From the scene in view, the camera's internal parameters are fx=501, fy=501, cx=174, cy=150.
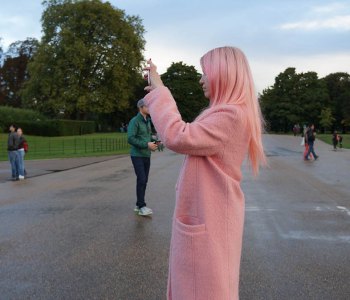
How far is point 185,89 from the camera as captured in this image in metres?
92.4

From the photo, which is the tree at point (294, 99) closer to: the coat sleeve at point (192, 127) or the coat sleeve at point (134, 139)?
the coat sleeve at point (134, 139)

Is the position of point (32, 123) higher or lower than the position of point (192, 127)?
lower

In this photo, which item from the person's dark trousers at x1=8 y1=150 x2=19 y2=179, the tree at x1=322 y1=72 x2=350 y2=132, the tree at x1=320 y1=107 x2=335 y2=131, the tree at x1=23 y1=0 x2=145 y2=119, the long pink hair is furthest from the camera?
the tree at x1=322 y1=72 x2=350 y2=132

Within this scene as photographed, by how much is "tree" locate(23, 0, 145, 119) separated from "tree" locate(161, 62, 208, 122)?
26.7m

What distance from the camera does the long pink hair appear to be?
2449 mm

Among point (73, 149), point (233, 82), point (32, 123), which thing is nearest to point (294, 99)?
point (32, 123)

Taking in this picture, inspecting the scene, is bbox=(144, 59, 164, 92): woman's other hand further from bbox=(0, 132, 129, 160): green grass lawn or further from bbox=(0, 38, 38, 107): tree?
bbox=(0, 38, 38, 107): tree

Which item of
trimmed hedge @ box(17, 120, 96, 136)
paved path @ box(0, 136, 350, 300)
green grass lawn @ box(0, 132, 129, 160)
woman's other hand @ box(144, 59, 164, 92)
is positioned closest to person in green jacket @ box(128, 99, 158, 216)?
paved path @ box(0, 136, 350, 300)

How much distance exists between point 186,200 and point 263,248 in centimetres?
431

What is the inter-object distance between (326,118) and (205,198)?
88992 mm

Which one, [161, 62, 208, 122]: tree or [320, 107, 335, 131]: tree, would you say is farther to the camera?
[161, 62, 208, 122]: tree

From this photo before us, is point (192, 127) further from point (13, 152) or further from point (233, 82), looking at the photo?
point (13, 152)

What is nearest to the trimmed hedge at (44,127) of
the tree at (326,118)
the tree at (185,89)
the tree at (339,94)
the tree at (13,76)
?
the tree at (13,76)

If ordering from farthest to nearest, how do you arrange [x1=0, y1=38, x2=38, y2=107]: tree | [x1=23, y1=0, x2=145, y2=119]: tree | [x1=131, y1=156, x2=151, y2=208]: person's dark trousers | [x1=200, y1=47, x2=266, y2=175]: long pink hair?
[x1=0, y1=38, x2=38, y2=107]: tree → [x1=23, y1=0, x2=145, y2=119]: tree → [x1=131, y1=156, x2=151, y2=208]: person's dark trousers → [x1=200, y1=47, x2=266, y2=175]: long pink hair
